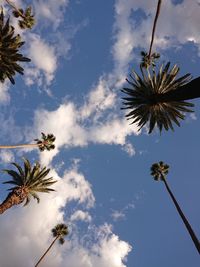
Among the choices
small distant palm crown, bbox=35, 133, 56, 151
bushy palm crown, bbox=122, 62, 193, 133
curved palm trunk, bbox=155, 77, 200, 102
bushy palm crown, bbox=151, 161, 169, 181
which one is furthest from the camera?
bushy palm crown, bbox=151, 161, 169, 181

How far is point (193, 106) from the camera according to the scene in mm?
23469

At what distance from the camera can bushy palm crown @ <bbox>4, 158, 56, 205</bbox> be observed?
31869mm

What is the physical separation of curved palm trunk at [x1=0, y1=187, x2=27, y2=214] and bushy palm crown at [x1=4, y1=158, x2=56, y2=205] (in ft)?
2.41

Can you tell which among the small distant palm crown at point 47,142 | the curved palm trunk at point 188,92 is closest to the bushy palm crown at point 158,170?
the small distant palm crown at point 47,142

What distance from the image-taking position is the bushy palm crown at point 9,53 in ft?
89.5

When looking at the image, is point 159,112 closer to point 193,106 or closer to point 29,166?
point 193,106

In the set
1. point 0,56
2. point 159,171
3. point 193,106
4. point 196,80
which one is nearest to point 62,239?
point 159,171

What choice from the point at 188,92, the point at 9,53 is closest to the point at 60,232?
the point at 9,53

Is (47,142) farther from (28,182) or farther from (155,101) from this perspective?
(155,101)

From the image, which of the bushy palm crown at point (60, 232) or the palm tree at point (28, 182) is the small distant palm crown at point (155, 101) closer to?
the palm tree at point (28, 182)

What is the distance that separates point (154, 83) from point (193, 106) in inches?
127

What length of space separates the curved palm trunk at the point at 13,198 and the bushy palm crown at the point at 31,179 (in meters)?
0.74

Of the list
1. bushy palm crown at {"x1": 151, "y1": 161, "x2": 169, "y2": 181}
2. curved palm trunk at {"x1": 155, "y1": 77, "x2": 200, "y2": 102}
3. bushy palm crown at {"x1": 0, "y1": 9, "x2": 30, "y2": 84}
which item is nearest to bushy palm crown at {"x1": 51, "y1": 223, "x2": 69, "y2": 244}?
bushy palm crown at {"x1": 151, "y1": 161, "x2": 169, "y2": 181}

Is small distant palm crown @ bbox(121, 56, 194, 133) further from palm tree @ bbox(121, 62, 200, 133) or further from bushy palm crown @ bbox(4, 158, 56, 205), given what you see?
bushy palm crown @ bbox(4, 158, 56, 205)
